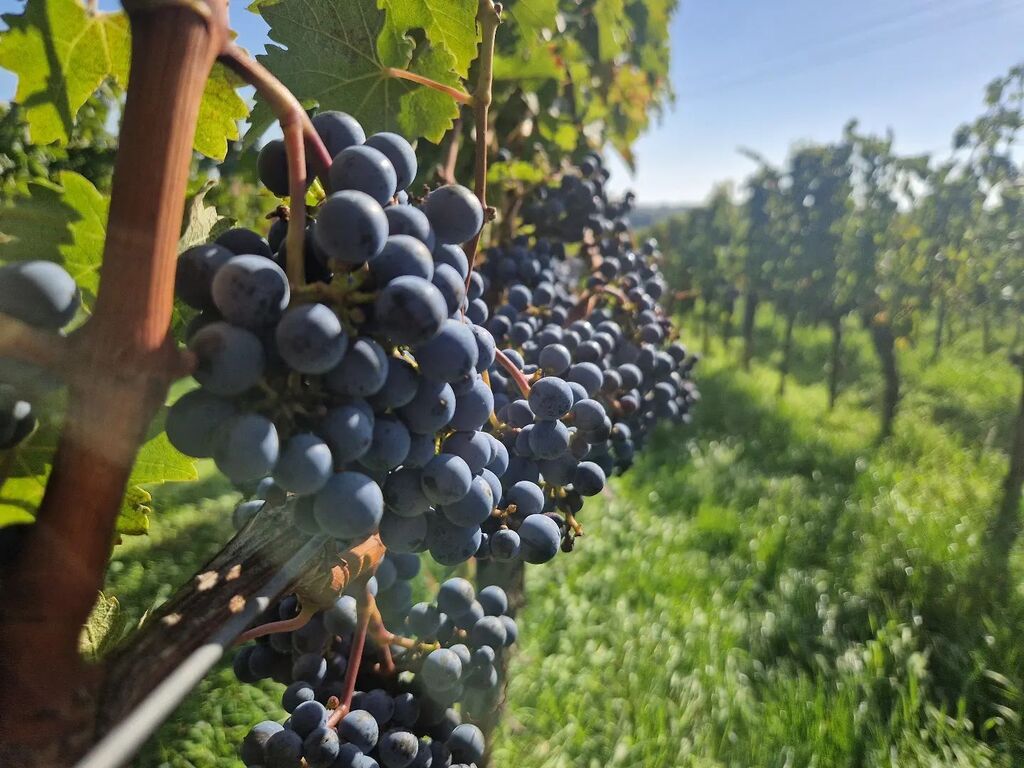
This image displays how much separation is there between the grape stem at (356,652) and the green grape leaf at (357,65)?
3.02 feet

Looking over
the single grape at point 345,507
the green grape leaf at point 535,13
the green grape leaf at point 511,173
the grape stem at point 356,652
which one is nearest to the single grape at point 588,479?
the grape stem at point 356,652

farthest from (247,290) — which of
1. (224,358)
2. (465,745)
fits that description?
(465,745)

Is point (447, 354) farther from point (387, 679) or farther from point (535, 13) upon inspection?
point (535, 13)

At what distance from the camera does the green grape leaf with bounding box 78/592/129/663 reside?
2.33ft

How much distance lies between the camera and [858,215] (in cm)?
970

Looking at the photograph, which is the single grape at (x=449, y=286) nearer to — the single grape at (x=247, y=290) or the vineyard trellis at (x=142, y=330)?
the vineyard trellis at (x=142, y=330)

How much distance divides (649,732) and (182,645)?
9.66 feet

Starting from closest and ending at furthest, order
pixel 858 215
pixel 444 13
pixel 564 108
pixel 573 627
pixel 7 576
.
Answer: pixel 7 576 → pixel 444 13 → pixel 564 108 → pixel 573 627 → pixel 858 215

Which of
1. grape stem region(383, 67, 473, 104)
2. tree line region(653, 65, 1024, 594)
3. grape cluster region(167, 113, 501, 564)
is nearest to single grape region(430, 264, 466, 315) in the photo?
grape cluster region(167, 113, 501, 564)

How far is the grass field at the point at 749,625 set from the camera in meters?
3.01

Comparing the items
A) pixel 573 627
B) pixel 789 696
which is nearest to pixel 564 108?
pixel 573 627

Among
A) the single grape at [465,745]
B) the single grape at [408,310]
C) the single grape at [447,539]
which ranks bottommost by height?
the single grape at [465,745]

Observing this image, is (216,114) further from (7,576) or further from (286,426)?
(7,576)

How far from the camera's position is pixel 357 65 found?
1220mm
